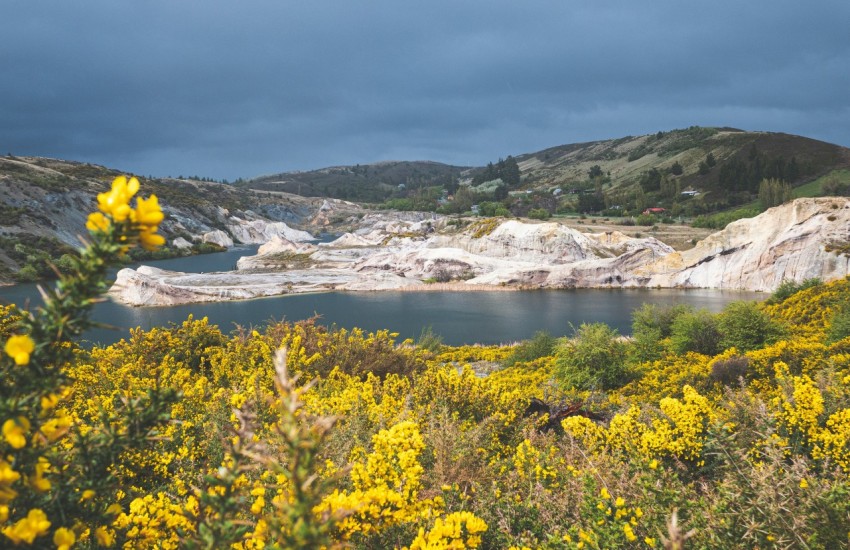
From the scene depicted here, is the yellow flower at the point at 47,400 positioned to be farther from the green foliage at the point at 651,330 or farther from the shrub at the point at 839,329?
the green foliage at the point at 651,330

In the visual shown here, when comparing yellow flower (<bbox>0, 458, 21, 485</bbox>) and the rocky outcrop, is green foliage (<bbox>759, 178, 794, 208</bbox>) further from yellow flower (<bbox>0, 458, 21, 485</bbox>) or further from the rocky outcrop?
yellow flower (<bbox>0, 458, 21, 485</bbox>)

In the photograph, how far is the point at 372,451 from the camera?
5.38 meters

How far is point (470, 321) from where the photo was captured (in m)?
38.3

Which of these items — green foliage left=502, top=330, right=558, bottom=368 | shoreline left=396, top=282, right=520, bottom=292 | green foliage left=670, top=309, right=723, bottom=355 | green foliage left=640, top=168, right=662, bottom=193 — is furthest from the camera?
green foliage left=640, top=168, right=662, bottom=193

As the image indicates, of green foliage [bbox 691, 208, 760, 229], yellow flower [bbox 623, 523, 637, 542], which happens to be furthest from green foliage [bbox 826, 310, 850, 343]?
green foliage [bbox 691, 208, 760, 229]

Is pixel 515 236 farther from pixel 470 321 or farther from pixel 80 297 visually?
pixel 80 297

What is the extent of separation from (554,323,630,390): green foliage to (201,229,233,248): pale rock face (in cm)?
9961

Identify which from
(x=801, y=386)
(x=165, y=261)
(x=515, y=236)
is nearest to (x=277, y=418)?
(x=801, y=386)

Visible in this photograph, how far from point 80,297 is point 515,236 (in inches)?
2428

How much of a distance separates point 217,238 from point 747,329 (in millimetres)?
104184

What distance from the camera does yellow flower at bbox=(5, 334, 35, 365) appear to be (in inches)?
63.2

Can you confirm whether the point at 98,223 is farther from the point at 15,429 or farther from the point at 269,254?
the point at 269,254

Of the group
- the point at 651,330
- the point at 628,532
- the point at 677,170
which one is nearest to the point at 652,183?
the point at 677,170

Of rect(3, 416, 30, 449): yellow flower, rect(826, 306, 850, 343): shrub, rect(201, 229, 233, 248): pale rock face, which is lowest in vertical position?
rect(826, 306, 850, 343): shrub
